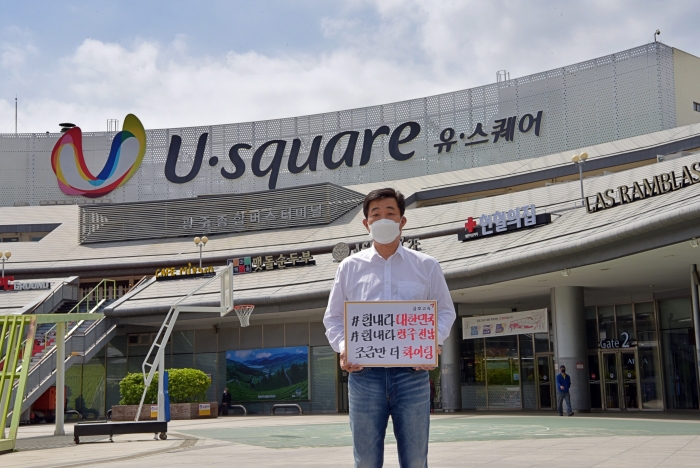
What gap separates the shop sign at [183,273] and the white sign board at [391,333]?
32185 millimetres

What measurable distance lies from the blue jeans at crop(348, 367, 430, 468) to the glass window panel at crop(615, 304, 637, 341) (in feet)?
85.7

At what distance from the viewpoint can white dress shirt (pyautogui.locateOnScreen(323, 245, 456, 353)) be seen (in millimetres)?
5055

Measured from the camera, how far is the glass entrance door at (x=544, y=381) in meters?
30.8

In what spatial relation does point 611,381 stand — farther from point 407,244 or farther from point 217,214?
point 217,214

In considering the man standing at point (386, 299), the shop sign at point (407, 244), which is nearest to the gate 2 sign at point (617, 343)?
the shop sign at point (407, 244)

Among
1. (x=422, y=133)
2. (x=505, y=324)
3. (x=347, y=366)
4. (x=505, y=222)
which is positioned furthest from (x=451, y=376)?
(x=347, y=366)

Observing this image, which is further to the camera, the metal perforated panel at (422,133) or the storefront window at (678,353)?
the metal perforated panel at (422,133)

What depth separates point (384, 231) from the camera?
4973mm

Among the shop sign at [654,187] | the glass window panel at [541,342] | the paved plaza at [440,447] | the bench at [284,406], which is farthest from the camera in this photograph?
the bench at [284,406]

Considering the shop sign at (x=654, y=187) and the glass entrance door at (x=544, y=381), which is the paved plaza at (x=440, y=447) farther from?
the glass entrance door at (x=544, y=381)

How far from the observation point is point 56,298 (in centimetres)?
3644

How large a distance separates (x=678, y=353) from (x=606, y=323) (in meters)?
2.88

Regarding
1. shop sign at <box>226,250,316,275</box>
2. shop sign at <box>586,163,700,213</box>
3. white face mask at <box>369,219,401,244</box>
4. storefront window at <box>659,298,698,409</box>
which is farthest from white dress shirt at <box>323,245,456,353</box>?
shop sign at <box>226,250,316,275</box>

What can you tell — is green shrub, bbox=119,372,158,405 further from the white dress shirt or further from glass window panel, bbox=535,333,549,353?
the white dress shirt
